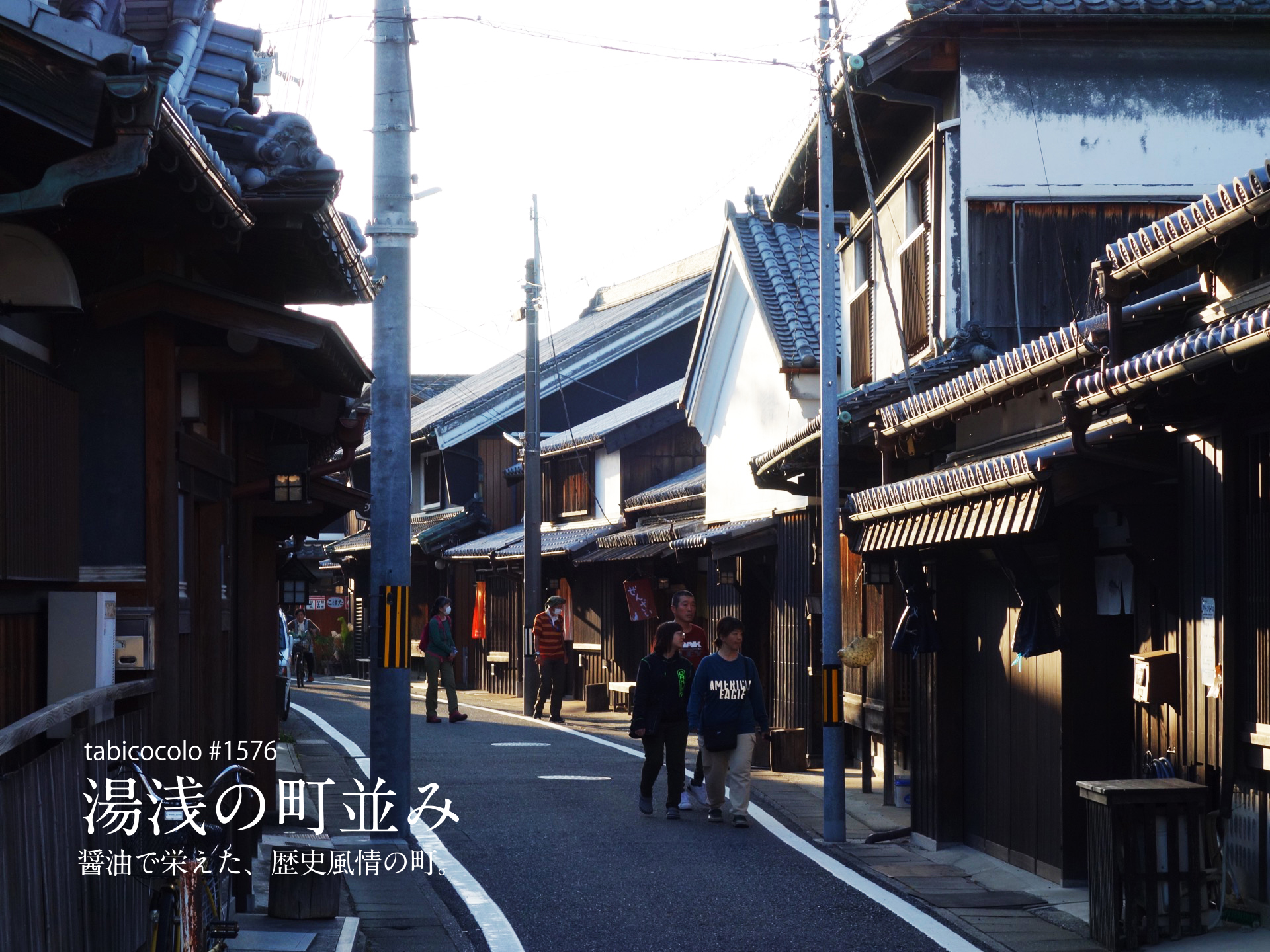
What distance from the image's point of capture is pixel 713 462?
2459 cm

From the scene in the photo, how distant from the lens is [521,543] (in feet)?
103

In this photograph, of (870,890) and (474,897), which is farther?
(870,890)

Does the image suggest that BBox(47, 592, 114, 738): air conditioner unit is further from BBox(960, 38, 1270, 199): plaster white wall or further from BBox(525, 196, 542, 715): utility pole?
BBox(525, 196, 542, 715): utility pole

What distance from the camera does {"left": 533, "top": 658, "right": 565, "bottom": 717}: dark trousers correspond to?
967 inches

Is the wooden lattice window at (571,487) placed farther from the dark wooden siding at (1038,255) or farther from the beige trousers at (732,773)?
the dark wooden siding at (1038,255)

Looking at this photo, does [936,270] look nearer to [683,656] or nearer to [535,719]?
[683,656]

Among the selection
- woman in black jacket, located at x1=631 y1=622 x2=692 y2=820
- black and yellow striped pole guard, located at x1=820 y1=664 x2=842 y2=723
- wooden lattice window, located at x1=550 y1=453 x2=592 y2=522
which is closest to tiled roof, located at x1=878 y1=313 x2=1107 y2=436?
black and yellow striped pole guard, located at x1=820 y1=664 x2=842 y2=723

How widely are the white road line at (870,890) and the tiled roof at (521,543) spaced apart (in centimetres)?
1529

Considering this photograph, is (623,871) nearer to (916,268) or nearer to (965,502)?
(965,502)

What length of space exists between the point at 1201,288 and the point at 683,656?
904cm

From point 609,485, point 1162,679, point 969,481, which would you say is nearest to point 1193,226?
point 969,481

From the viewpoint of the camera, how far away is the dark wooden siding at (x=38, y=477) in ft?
20.8

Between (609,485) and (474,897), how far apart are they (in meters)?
21.8

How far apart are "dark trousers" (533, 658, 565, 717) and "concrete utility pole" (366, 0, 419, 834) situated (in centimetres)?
1231
